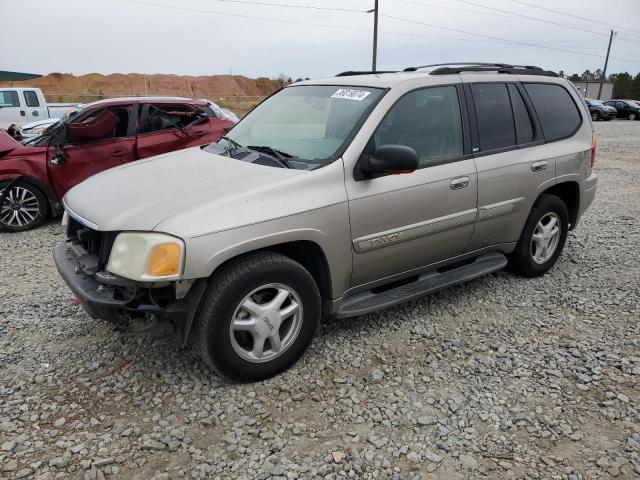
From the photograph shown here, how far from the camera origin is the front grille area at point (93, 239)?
2.86 metres

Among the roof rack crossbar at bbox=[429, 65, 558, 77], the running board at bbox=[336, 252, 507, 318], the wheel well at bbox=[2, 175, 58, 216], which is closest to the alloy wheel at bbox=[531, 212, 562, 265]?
the running board at bbox=[336, 252, 507, 318]

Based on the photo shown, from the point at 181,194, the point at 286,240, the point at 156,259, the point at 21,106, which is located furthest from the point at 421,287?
the point at 21,106

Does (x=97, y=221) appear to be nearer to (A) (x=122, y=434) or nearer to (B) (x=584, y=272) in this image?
(A) (x=122, y=434)

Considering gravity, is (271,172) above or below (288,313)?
above

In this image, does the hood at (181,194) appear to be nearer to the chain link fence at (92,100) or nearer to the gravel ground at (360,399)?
the gravel ground at (360,399)

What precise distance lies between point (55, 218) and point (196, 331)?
5.48 m

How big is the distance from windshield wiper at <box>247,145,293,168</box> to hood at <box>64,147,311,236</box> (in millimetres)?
114

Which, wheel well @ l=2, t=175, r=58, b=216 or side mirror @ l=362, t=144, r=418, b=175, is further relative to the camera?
wheel well @ l=2, t=175, r=58, b=216

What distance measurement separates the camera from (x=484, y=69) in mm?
4121

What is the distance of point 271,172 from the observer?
3127 mm

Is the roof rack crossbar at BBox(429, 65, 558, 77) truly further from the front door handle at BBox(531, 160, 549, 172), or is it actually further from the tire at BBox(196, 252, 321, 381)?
the tire at BBox(196, 252, 321, 381)

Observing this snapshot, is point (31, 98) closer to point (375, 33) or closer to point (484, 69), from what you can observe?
point (484, 69)

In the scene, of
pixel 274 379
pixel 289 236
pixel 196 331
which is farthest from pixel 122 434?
pixel 289 236

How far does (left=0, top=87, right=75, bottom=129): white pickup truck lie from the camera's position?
15.2m
